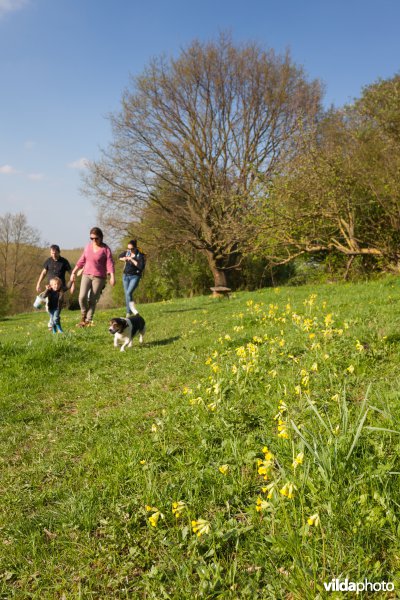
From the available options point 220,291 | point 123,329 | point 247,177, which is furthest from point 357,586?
point 247,177

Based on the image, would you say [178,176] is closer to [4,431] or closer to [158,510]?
[4,431]

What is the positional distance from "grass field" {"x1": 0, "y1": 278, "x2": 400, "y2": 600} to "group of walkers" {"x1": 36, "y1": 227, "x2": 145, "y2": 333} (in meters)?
5.23

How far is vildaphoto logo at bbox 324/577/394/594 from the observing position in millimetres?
1658

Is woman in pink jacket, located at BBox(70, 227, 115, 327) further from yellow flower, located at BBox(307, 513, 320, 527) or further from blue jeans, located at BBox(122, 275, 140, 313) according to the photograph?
yellow flower, located at BBox(307, 513, 320, 527)

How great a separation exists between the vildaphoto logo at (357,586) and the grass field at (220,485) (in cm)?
2

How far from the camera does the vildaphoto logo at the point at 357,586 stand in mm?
1658

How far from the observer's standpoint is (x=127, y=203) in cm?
2452

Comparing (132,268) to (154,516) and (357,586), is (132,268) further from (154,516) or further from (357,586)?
(357,586)

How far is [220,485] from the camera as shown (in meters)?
2.58

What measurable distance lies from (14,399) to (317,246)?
15262mm

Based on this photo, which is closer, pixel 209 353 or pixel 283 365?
pixel 283 365

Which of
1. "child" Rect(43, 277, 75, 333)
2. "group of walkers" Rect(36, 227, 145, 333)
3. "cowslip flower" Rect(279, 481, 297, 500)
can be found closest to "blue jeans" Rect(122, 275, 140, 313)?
"group of walkers" Rect(36, 227, 145, 333)

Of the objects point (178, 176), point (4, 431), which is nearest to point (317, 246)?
point (178, 176)

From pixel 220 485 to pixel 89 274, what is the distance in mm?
8092
